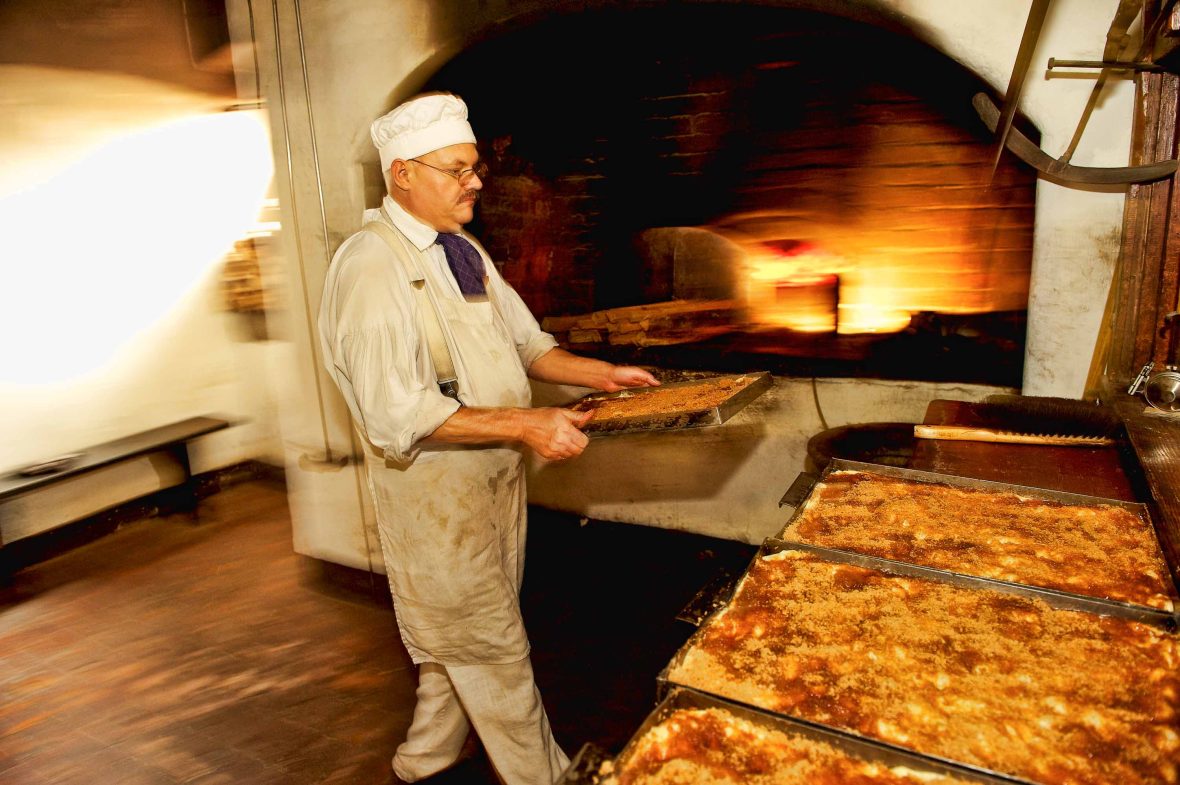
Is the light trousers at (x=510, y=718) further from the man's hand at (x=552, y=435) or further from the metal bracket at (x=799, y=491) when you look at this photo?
the metal bracket at (x=799, y=491)

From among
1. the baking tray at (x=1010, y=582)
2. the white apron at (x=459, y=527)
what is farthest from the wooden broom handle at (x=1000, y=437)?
the white apron at (x=459, y=527)

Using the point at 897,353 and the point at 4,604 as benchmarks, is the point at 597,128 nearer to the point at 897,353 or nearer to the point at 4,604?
the point at 897,353

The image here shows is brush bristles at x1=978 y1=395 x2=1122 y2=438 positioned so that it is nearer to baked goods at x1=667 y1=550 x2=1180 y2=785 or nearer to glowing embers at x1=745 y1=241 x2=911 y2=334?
baked goods at x1=667 y1=550 x2=1180 y2=785

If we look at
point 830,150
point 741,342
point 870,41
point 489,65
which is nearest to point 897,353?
point 741,342

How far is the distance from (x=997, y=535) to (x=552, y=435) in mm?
1202

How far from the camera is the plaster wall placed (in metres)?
2.65

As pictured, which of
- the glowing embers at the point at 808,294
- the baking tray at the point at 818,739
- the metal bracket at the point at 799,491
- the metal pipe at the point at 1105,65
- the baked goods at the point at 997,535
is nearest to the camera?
the baking tray at the point at 818,739

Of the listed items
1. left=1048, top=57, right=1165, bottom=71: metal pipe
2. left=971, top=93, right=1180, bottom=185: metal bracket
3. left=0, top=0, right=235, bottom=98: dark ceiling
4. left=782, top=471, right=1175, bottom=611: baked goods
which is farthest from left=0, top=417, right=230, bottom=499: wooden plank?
left=1048, top=57, right=1165, bottom=71: metal pipe

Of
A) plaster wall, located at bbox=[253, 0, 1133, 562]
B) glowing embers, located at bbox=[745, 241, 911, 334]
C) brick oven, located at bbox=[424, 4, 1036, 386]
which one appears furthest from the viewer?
glowing embers, located at bbox=[745, 241, 911, 334]

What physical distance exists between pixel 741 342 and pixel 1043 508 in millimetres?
2540

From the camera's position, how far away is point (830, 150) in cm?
405

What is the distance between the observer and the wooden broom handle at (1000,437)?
2391 mm

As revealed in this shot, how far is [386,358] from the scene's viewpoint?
223 cm

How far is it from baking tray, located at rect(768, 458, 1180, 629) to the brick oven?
6.28 ft
